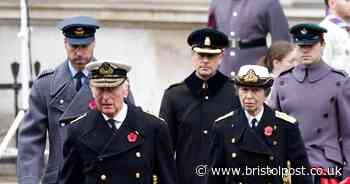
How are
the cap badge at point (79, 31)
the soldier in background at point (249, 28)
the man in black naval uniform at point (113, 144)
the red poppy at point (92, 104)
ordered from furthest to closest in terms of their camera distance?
1. the soldier in background at point (249, 28)
2. the cap badge at point (79, 31)
3. the red poppy at point (92, 104)
4. the man in black naval uniform at point (113, 144)

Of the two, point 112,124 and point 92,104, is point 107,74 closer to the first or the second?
point 112,124

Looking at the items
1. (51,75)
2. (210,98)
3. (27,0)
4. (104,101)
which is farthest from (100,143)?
(27,0)

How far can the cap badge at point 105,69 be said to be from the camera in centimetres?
1059

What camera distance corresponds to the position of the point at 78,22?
38.3ft

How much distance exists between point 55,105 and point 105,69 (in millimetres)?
997

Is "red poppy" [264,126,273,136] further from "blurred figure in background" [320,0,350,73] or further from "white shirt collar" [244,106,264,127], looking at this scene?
"blurred figure in background" [320,0,350,73]

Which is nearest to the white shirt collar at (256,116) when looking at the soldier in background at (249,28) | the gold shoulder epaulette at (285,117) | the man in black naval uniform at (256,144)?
the man in black naval uniform at (256,144)

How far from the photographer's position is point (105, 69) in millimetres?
10633

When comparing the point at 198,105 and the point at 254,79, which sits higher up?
the point at 254,79

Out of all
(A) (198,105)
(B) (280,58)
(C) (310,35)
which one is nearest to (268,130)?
(A) (198,105)

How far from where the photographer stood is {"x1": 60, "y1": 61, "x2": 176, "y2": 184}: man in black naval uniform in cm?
1050

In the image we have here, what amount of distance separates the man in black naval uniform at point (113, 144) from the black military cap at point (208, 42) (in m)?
1.82

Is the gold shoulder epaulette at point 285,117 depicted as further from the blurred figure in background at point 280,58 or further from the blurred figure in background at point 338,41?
the blurred figure in background at point 338,41

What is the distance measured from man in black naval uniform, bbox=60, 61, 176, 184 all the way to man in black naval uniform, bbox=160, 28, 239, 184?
1.64m
